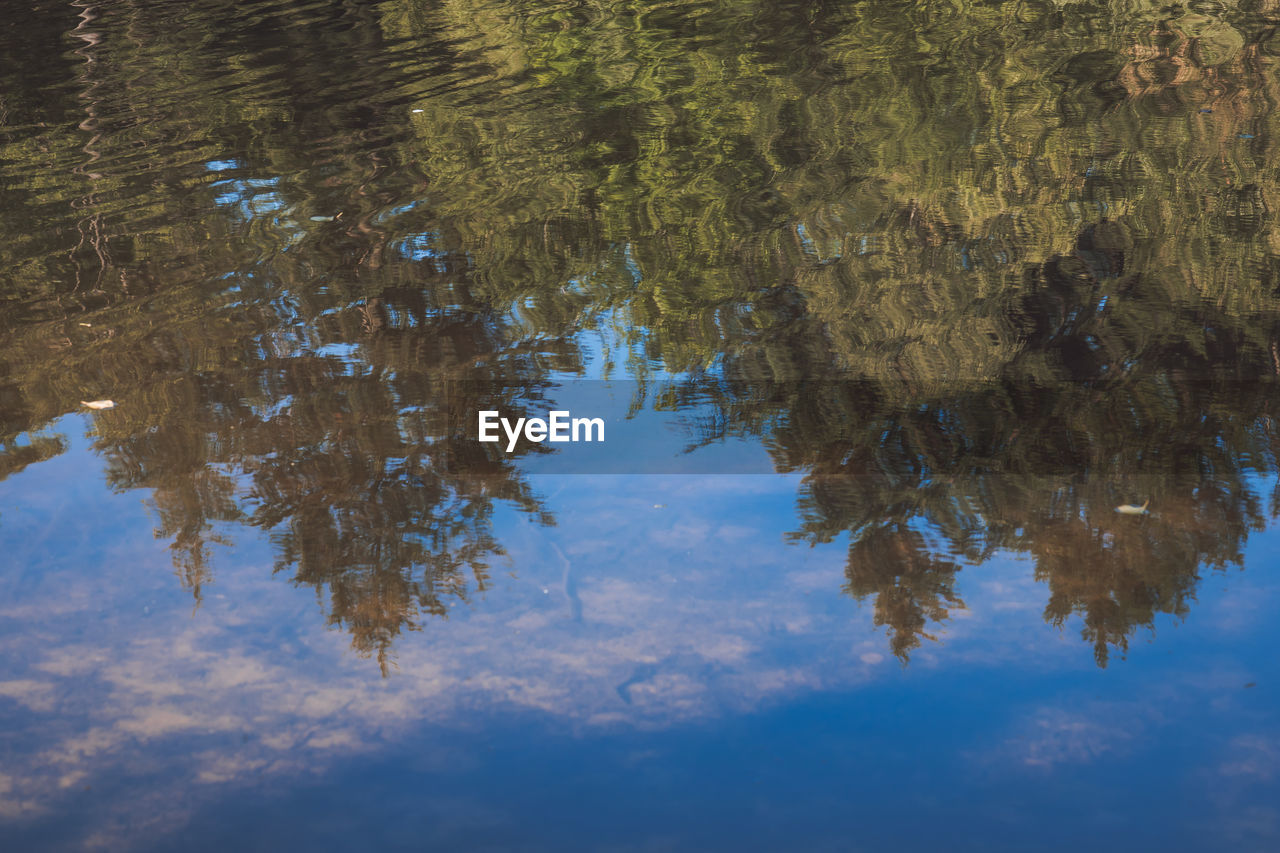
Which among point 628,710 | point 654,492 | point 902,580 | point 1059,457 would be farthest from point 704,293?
point 628,710

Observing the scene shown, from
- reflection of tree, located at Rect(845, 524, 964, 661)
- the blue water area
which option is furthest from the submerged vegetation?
the blue water area

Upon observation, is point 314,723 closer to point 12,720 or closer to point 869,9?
point 12,720

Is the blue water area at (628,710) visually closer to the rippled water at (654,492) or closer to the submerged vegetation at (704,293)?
the rippled water at (654,492)

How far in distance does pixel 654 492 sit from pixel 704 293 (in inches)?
66.5

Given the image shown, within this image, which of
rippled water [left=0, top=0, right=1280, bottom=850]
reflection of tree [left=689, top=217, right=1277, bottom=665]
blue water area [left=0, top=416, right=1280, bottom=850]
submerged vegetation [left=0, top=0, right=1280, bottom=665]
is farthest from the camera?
submerged vegetation [left=0, top=0, right=1280, bottom=665]

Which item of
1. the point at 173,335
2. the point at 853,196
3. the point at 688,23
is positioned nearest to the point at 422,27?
the point at 688,23

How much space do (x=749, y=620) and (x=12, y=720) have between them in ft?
6.51

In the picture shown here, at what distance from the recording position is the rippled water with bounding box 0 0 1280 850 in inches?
102

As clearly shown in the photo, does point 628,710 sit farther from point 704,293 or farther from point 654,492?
point 704,293

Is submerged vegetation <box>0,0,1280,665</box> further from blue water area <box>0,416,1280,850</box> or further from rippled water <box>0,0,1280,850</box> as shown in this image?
blue water area <box>0,416,1280,850</box>

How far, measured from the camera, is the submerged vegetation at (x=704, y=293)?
342cm

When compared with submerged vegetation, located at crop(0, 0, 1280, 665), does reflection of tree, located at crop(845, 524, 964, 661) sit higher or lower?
lower

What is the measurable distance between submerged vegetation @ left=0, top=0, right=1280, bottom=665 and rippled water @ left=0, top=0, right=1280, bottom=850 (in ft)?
0.08

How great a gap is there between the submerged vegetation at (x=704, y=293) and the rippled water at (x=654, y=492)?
0.08 ft
